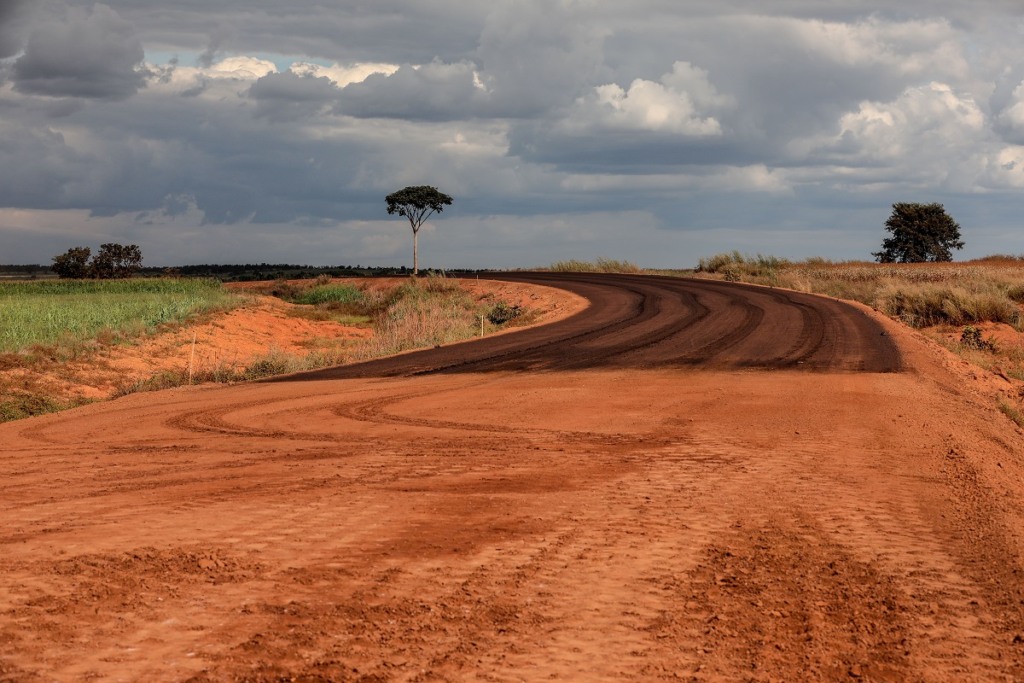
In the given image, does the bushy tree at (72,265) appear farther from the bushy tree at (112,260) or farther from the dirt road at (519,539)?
the dirt road at (519,539)

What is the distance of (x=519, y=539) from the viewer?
798 cm

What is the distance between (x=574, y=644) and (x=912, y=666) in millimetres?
1840

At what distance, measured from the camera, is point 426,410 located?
1560cm

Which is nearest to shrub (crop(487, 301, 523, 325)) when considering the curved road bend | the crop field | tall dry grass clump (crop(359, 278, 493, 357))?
tall dry grass clump (crop(359, 278, 493, 357))

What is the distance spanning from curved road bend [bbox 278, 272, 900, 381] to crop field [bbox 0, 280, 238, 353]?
46.3ft

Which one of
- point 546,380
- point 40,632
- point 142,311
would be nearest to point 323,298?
point 142,311

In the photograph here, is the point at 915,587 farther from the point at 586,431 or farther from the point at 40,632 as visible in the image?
the point at 586,431

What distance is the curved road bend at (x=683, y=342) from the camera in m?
21.2

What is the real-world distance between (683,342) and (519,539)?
17292mm

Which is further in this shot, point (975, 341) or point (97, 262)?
point (97, 262)

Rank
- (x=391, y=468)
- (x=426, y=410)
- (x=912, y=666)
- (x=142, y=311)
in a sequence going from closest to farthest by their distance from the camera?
(x=912, y=666), (x=391, y=468), (x=426, y=410), (x=142, y=311)

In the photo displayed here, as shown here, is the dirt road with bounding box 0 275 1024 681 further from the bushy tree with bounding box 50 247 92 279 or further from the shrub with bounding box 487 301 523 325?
the bushy tree with bounding box 50 247 92 279

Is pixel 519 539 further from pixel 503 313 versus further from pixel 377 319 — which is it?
pixel 377 319

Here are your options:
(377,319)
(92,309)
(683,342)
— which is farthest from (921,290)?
(92,309)
